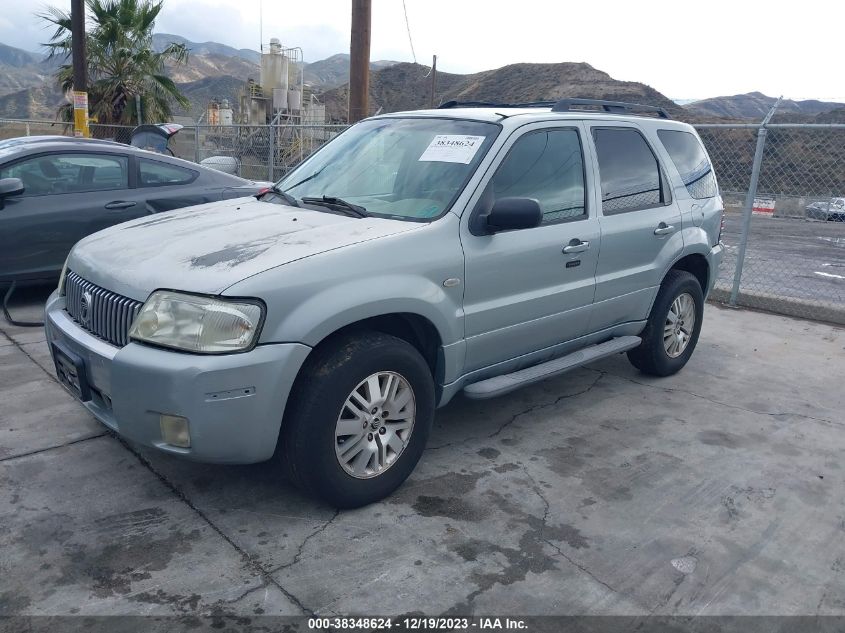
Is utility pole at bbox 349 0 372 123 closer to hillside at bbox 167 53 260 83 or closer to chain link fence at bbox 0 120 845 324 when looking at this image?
Result: chain link fence at bbox 0 120 845 324

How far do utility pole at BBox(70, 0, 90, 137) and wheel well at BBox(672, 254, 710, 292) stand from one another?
11352 mm

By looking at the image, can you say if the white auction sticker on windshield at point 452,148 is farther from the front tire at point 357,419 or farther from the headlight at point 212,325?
the headlight at point 212,325

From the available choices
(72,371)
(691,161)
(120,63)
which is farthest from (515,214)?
(120,63)

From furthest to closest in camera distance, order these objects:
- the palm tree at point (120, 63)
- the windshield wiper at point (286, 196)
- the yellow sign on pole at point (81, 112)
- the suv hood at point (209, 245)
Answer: the palm tree at point (120, 63) → the yellow sign on pole at point (81, 112) → the windshield wiper at point (286, 196) → the suv hood at point (209, 245)

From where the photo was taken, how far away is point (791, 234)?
47.0ft

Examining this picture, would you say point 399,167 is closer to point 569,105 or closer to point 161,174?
point 569,105

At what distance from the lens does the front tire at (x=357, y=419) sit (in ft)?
10.3

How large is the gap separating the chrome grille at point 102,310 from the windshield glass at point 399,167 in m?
1.30

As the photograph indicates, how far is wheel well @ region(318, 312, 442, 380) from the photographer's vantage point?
3545 mm

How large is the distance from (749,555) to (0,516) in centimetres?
331

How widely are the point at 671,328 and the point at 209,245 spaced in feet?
11.7

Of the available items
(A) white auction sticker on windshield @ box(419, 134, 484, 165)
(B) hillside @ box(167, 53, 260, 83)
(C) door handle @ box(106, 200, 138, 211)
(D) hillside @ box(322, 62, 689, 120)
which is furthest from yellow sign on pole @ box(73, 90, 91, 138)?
(B) hillside @ box(167, 53, 260, 83)

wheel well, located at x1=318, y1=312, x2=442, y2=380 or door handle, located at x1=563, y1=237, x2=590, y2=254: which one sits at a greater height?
door handle, located at x1=563, y1=237, x2=590, y2=254

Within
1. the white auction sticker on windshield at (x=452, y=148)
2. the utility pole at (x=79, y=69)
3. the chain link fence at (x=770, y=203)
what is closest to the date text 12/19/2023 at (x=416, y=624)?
the white auction sticker on windshield at (x=452, y=148)
